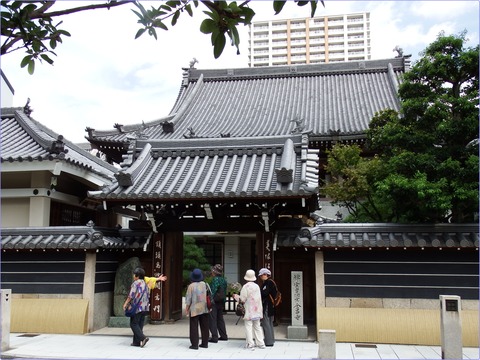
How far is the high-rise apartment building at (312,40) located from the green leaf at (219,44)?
10012 centimetres

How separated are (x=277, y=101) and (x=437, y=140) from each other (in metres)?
13.8

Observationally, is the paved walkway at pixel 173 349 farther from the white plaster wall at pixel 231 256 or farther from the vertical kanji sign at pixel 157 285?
the white plaster wall at pixel 231 256

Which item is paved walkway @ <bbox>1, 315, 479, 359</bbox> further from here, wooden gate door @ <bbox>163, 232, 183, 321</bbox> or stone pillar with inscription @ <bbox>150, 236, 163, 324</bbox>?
wooden gate door @ <bbox>163, 232, 183, 321</bbox>

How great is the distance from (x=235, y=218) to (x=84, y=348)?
4684mm

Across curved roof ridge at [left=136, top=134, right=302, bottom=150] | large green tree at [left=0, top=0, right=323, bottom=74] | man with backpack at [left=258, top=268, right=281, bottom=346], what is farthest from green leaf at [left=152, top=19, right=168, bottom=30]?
curved roof ridge at [left=136, top=134, right=302, bottom=150]

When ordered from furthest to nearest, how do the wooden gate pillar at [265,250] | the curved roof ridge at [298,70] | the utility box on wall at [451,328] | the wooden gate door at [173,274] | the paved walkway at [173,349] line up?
the curved roof ridge at [298,70]
the wooden gate door at [173,274]
the wooden gate pillar at [265,250]
the paved walkway at [173,349]
the utility box on wall at [451,328]

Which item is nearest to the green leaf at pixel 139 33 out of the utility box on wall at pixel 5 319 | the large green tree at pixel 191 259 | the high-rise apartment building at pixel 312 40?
the utility box on wall at pixel 5 319

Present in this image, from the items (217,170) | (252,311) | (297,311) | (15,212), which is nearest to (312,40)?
(15,212)

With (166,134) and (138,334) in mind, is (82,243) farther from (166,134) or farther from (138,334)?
(166,134)

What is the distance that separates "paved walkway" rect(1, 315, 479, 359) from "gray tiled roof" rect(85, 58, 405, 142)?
897cm

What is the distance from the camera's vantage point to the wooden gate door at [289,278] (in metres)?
12.6

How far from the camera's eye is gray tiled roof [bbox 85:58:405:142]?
20.5 m

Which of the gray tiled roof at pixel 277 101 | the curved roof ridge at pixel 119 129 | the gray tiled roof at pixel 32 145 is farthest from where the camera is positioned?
the gray tiled roof at pixel 277 101

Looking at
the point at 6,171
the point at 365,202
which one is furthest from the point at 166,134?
the point at 365,202
